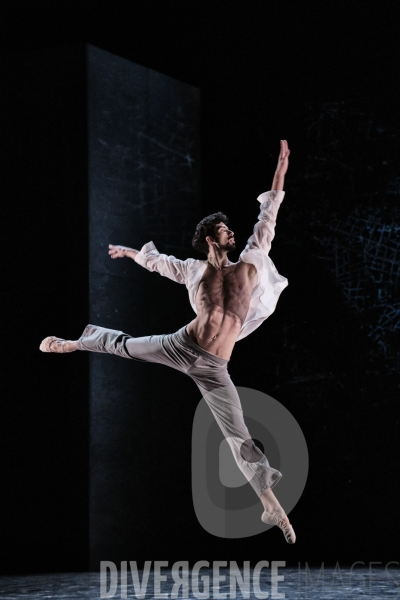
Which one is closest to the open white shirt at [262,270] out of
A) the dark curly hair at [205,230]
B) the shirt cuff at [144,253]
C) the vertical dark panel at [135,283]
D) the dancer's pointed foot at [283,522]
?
the dark curly hair at [205,230]

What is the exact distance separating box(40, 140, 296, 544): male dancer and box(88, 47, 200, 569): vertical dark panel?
1.34 m

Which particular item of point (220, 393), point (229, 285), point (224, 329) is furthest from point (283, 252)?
point (220, 393)

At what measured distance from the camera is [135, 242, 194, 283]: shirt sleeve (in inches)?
244

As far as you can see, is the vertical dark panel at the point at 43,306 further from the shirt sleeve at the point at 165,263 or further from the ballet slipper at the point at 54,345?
the shirt sleeve at the point at 165,263

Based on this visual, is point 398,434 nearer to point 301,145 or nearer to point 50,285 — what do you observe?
point 301,145

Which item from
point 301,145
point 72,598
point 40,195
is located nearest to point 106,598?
point 72,598

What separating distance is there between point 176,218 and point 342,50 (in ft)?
6.30

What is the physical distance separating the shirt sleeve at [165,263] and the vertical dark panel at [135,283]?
1074 mm

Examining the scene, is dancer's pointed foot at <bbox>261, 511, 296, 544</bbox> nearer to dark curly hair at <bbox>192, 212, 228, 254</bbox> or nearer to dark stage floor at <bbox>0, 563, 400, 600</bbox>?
dark stage floor at <bbox>0, 563, 400, 600</bbox>

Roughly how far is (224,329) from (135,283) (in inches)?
71.8

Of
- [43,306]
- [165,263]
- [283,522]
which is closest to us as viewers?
[283,522]

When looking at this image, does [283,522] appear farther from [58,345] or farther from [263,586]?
[58,345]

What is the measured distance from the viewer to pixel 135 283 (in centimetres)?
761

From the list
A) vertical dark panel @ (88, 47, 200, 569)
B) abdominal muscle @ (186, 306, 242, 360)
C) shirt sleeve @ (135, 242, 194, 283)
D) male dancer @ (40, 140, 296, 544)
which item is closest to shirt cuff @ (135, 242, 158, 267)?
shirt sleeve @ (135, 242, 194, 283)
